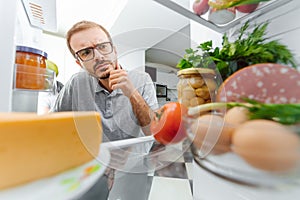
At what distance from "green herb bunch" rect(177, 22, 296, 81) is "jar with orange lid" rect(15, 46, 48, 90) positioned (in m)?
0.31

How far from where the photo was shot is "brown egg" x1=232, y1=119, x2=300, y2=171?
15cm

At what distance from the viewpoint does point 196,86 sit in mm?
239

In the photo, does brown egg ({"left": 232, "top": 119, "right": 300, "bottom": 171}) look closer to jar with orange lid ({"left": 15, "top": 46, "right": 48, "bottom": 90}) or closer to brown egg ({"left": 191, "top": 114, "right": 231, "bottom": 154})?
brown egg ({"left": 191, "top": 114, "right": 231, "bottom": 154})

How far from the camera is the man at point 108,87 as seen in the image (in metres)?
0.30

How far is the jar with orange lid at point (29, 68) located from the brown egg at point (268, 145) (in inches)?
15.5

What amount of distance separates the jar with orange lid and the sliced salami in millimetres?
378

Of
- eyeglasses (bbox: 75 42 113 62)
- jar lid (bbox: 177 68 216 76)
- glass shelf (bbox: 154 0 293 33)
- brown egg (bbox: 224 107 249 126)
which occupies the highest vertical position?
glass shelf (bbox: 154 0 293 33)

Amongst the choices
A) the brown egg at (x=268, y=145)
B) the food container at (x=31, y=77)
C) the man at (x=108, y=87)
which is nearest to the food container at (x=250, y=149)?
the brown egg at (x=268, y=145)

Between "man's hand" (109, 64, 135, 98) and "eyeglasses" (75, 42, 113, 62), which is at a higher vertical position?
"eyeglasses" (75, 42, 113, 62)

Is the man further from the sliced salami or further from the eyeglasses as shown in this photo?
the sliced salami

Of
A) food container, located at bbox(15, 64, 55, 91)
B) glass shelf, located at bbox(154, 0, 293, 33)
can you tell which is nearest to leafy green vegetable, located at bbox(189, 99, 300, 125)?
glass shelf, located at bbox(154, 0, 293, 33)

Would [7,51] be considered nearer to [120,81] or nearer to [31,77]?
[31,77]

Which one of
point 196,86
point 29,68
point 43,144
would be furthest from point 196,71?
point 29,68

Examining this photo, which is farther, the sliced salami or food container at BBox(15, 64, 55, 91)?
food container at BBox(15, 64, 55, 91)
